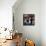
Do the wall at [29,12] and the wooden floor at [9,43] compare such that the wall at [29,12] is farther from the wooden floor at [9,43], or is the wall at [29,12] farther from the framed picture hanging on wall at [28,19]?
the wooden floor at [9,43]

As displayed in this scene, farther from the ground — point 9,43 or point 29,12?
point 29,12

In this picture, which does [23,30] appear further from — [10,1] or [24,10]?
[10,1]

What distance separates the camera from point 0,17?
4.71m

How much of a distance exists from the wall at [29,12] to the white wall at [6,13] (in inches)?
35.5

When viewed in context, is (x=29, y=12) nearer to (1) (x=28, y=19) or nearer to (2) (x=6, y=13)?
(1) (x=28, y=19)

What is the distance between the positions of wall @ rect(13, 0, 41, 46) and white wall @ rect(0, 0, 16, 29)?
2.96 feet

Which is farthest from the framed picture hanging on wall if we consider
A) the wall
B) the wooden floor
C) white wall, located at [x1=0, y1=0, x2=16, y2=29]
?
the wooden floor

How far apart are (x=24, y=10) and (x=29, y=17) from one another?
0.39 metres

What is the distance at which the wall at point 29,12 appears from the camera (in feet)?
18.1

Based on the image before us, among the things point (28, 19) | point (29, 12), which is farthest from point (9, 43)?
point (29, 12)

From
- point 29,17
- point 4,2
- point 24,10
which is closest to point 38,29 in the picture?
point 29,17

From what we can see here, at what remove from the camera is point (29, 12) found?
217 inches

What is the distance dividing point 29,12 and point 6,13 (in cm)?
128

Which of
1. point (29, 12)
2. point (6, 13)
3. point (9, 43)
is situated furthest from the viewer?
point (29, 12)
